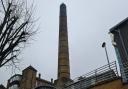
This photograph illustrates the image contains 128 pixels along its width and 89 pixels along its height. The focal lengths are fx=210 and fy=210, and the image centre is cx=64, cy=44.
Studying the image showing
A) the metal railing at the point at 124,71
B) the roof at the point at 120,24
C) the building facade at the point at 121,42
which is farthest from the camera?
the roof at the point at 120,24

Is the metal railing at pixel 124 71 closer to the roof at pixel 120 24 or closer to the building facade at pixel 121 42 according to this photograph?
the building facade at pixel 121 42

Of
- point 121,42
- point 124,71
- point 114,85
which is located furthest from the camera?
point 121,42

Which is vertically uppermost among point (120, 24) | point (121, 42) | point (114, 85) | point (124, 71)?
point (120, 24)

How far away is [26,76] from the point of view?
27500mm

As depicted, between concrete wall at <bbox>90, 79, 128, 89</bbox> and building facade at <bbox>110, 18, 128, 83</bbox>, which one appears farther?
building facade at <bbox>110, 18, 128, 83</bbox>

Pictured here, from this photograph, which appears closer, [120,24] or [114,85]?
[114,85]

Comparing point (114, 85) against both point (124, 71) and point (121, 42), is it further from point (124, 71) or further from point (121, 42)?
point (121, 42)

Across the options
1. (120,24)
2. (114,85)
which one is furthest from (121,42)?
(114,85)

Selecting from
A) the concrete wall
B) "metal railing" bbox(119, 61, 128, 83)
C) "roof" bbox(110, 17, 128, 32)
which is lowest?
the concrete wall

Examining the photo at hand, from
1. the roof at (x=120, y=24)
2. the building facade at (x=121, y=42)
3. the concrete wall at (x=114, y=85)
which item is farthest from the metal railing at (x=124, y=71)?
the roof at (x=120, y=24)

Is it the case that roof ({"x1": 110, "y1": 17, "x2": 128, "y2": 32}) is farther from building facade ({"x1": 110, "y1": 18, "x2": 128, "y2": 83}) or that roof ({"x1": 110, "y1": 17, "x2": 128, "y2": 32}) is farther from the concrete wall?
the concrete wall

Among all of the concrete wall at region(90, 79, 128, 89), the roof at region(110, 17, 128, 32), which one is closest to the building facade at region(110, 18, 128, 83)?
the roof at region(110, 17, 128, 32)

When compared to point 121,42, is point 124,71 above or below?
below

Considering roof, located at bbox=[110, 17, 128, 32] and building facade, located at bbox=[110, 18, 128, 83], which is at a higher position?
roof, located at bbox=[110, 17, 128, 32]
